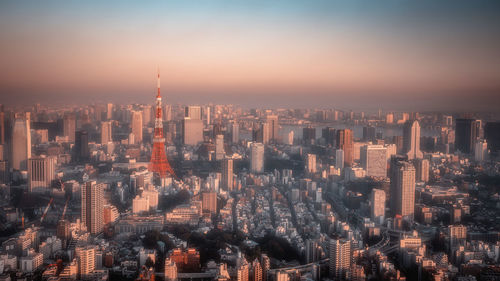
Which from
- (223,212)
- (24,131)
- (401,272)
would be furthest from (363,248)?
(24,131)

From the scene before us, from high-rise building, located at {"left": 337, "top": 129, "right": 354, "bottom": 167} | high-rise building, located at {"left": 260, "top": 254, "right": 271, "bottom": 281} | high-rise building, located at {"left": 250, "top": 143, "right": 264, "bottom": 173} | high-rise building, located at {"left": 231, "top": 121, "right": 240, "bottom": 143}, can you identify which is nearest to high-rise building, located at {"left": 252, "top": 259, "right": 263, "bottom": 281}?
high-rise building, located at {"left": 260, "top": 254, "right": 271, "bottom": 281}

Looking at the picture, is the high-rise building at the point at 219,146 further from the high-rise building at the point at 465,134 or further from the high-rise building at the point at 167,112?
the high-rise building at the point at 465,134

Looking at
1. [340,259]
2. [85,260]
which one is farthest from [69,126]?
[340,259]

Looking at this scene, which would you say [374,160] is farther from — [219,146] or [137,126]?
[137,126]

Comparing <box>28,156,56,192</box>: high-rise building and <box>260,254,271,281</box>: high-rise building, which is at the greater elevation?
<box>28,156,56,192</box>: high-rise building

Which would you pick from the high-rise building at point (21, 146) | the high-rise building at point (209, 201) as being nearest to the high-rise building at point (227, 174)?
the high-rise building at point (209, 201)

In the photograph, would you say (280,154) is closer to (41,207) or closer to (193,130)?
(193,130)

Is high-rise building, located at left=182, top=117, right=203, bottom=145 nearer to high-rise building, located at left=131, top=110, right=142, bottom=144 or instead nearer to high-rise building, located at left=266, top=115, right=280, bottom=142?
high-rise building, located at left=131, top=110, right=142, bottom=144
